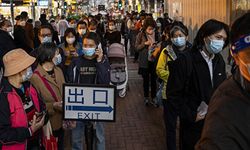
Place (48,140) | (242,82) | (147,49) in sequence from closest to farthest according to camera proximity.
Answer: (242,82) < (48,140) < (147,49)

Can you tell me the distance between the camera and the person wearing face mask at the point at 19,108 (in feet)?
10.3

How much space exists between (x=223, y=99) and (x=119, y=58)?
26.2 ft

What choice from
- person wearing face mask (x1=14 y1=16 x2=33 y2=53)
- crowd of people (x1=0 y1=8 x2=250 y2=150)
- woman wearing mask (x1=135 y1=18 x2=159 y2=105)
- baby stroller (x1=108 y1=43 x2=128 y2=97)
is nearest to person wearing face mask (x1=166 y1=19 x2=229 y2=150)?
crowd of people (x1=0 y1=8 x2=250 y2=150)

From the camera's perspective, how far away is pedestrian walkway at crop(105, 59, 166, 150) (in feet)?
19.5

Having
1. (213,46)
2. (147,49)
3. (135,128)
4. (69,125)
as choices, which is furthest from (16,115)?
(147,49)

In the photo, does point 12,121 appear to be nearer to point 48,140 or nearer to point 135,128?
point 48,140

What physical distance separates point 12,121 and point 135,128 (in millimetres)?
3858

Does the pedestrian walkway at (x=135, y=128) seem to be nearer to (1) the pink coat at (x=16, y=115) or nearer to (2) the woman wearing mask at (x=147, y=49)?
(2) the woman wearing mask at (x=147, y=49)

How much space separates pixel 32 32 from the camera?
12094mm

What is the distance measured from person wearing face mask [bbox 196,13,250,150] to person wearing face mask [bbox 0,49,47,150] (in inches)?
81.2

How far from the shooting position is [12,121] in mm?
3182

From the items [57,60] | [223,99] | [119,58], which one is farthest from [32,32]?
[223,99]

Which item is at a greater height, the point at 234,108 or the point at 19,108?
the point at 234,108

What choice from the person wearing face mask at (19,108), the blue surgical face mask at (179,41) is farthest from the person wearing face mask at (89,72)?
the blue surgical face mask at (179,41)
